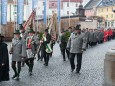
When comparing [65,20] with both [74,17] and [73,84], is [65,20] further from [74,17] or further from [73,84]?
[73,84]

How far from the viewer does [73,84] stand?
41.4 ft

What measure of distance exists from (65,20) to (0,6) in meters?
36.6

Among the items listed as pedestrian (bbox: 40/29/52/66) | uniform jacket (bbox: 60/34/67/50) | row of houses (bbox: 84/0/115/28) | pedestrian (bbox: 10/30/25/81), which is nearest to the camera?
pedestrian (bbox: 10/30/25/81)

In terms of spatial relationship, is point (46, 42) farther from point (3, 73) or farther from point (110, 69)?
point (110, 69)

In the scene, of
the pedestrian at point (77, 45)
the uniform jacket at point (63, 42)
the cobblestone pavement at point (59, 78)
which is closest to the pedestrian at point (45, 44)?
the cobblestone pavement at point (59, 78)

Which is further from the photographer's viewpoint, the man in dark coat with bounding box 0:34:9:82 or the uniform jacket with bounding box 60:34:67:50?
the uniform jacket with bounding box 60:34:67:50

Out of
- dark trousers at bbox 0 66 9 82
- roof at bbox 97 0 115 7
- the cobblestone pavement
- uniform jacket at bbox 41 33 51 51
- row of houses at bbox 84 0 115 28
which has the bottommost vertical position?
the cobblestone pavement

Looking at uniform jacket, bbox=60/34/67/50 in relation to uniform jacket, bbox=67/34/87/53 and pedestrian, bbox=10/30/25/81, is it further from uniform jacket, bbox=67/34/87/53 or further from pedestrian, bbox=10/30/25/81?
pedestrian, bbox=10/30/25/81

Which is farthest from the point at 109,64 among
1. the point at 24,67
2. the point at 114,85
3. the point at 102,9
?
the point at 102,9

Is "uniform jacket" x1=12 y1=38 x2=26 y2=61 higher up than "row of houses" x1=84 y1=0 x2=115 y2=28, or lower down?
lower down

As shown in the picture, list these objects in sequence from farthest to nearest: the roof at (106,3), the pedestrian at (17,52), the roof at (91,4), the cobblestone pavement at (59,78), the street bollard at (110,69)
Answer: the roof at (91,4)
the roof at (106,3)
the pedestrian at (17,52)
the cobblestone pavement at (59,78)
the street bollard at (110,69)

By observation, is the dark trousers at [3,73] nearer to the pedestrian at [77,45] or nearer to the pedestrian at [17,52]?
the pedestrian at [17,52]

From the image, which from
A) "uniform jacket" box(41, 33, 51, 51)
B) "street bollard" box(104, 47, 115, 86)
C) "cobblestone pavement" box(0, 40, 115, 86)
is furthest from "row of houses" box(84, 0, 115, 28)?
"street bollard" box(104, 47, 115, 86)

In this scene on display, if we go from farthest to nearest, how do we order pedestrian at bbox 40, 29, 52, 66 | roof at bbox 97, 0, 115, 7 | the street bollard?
1. roof at bbox 97, 0, 115, 7
2. pedestrian at bbox 40, 29, 52, 66
3. the street bollard
